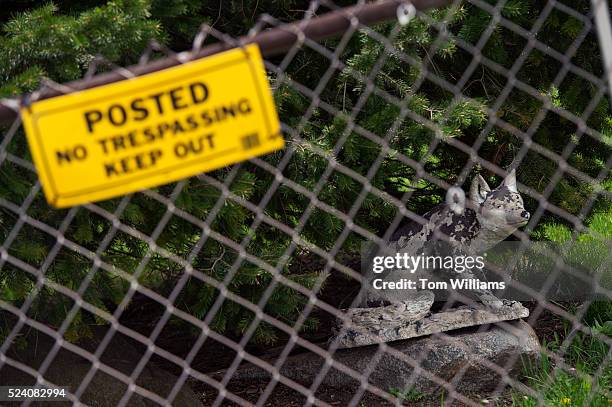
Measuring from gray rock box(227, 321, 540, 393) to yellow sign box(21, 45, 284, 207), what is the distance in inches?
81.1

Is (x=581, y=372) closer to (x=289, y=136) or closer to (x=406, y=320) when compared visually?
(x=406, y=320)

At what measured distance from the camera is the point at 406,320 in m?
3.87

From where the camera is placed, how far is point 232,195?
2928mm

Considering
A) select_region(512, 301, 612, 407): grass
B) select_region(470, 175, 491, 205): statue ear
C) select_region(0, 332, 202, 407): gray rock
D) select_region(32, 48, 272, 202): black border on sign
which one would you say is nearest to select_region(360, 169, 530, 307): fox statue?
select_region(470, 175, 491, 205): statue ear

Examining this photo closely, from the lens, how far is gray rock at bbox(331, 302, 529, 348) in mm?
3859

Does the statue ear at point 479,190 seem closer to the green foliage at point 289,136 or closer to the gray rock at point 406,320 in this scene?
the green foliage at point 289,136

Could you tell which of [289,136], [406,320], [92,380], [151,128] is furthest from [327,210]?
[151,128]

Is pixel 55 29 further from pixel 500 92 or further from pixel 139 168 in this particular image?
pixel 500 92

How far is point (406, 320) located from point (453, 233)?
1.50ft

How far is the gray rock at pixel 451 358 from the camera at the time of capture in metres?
3.83

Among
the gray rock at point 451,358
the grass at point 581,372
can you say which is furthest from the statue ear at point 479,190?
the grass at point 581,372

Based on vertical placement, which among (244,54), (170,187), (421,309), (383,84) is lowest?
(421,309)

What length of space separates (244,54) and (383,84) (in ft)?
4.74

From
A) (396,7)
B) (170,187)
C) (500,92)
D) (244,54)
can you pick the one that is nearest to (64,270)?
(170,187)
